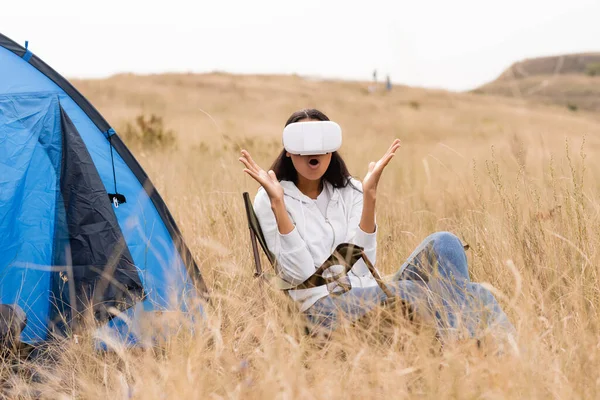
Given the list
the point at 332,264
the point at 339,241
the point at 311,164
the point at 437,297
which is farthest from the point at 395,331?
the point at 311,164

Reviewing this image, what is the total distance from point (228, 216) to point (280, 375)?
2.44 meters

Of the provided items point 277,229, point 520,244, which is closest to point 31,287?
point 277,229

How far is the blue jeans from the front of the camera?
2482 millimetres

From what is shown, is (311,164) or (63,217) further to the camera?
(63,217)

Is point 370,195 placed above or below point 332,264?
above

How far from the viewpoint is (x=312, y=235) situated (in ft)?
10.0

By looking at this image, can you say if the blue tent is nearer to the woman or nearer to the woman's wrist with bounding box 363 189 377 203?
the woman

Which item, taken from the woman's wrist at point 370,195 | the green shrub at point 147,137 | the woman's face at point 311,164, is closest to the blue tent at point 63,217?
the woman's face at point 311,164

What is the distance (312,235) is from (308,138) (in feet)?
1.47

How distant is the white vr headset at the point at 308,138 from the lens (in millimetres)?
2904

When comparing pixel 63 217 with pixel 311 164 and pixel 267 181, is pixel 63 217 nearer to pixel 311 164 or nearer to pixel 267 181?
pixel 267 181

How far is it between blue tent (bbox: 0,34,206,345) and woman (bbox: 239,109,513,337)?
0.62m

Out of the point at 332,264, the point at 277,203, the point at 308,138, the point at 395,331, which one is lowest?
the point at 395,331

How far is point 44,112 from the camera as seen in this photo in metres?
3.48
